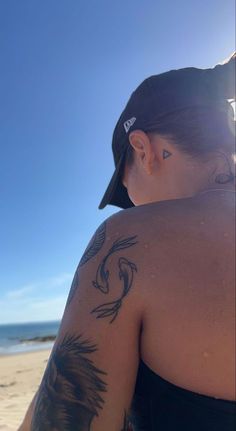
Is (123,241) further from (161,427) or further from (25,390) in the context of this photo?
(25,390)

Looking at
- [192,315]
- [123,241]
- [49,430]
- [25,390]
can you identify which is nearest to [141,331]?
[192,315]

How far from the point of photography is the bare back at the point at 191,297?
116 centimetres

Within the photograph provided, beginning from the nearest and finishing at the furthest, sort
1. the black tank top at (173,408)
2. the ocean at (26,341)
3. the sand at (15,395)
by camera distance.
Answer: the black tank top at (173,408) → the sand at (15,395) → the ocean at (26,341)

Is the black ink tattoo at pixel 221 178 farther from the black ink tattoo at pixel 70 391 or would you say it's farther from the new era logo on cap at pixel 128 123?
the black ink tattoo at pixel 70 391

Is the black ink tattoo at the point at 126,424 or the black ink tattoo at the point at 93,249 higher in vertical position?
the black ink tattoo at the point at 93,249

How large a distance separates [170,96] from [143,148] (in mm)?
215

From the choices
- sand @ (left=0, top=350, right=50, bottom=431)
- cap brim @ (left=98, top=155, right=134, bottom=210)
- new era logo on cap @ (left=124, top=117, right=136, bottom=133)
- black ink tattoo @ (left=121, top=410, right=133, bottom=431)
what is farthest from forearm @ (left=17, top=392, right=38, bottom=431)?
sand @ (left=0, top=350, right=50, bottom=431)

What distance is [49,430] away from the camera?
1204mm

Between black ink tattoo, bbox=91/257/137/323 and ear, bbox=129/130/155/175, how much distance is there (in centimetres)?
49

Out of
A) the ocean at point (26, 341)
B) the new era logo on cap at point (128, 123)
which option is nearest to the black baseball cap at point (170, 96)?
the new era logo on cap at point (128, 123)

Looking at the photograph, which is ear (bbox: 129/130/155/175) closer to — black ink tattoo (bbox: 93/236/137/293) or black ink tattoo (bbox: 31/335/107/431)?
black ink tattoo (bbox: 93/236/137/293)

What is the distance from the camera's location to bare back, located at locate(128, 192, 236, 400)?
1.16 metres

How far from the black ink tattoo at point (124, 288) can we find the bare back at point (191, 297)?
0.12 feet

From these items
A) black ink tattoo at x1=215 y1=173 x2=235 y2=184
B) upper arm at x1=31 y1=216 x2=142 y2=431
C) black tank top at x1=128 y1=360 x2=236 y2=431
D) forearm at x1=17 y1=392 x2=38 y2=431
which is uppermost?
black ink tattoo at x1=215 y1=173 x2=235 y2=184
